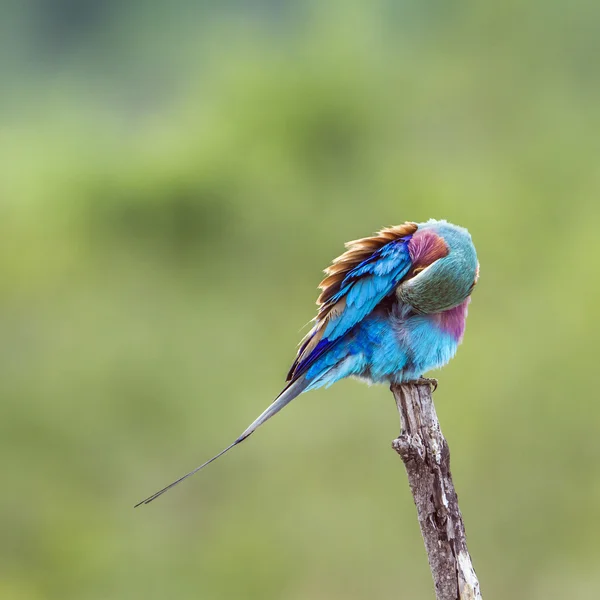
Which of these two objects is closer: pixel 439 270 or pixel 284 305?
pixel 439 270

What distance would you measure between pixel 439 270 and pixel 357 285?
32 centimetres

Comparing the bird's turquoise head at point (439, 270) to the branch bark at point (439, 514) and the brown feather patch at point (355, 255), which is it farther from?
the branch bark at point (439, 514)

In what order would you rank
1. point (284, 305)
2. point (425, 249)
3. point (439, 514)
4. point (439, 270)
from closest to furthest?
point (439, 514)
point (439, 270)
point (425, 249)
point (284, 305)

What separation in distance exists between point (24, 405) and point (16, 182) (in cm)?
252

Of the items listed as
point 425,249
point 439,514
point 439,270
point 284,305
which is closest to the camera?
point 439,514

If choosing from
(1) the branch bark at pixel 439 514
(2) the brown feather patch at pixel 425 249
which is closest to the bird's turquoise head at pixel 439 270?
(2) the brown feather patch at pixel 425 249

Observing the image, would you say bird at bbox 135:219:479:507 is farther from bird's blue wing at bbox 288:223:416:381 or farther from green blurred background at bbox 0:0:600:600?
green blurred background at bbox 0:0:600:600

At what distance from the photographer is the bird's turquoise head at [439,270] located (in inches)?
124

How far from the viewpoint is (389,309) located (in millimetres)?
3326

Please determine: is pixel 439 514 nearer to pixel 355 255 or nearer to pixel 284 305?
pixel 355 255

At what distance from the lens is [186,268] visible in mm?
8383

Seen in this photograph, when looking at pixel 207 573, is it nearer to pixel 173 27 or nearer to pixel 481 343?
pixel 481 343

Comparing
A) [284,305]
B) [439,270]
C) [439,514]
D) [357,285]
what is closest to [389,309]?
[357,285]

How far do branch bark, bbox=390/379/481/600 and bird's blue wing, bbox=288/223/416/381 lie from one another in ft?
1.90
